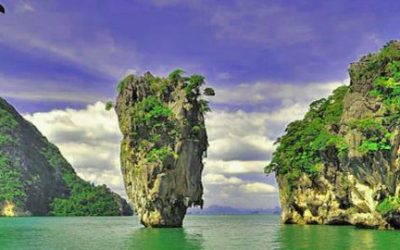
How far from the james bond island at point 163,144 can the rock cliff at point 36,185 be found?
274 feet

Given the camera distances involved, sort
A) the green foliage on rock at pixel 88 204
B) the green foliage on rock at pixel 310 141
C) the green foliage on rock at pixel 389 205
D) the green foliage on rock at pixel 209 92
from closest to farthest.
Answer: the green foliage on rock at pixel 389 205
the green foliage on rock at pixel 209 92
the green foliage on rock at pixel 310 141
the green foliage on rock at pixel 88 204

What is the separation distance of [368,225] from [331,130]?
13.3 m

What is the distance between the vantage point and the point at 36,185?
134 m

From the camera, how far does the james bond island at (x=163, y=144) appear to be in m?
44.8

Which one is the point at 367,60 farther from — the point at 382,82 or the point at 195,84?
the point at 195,84

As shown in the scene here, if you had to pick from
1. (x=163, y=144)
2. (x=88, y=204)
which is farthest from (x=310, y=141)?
(x=88, y=204)

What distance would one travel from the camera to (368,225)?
134 feet

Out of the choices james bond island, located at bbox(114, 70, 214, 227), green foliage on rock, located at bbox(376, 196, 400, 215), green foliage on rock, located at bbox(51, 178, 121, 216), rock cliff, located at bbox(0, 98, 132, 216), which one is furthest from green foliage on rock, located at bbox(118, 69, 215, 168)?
green foliage on rock, located at bbox(51, 178, 121, 216)

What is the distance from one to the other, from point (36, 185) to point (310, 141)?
96601 mm

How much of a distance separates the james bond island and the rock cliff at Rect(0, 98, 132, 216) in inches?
3282

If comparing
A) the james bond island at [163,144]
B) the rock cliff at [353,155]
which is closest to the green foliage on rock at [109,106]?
the james bond island at [163,144]

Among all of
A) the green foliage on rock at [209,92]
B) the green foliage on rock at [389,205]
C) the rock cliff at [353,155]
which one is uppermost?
the green foliage on rock at [209,92]

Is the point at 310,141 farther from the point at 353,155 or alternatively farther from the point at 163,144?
the point at 163,144

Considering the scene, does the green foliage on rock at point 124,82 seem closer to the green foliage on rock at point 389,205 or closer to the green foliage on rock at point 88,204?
the green foliage on rock at point 389,205
